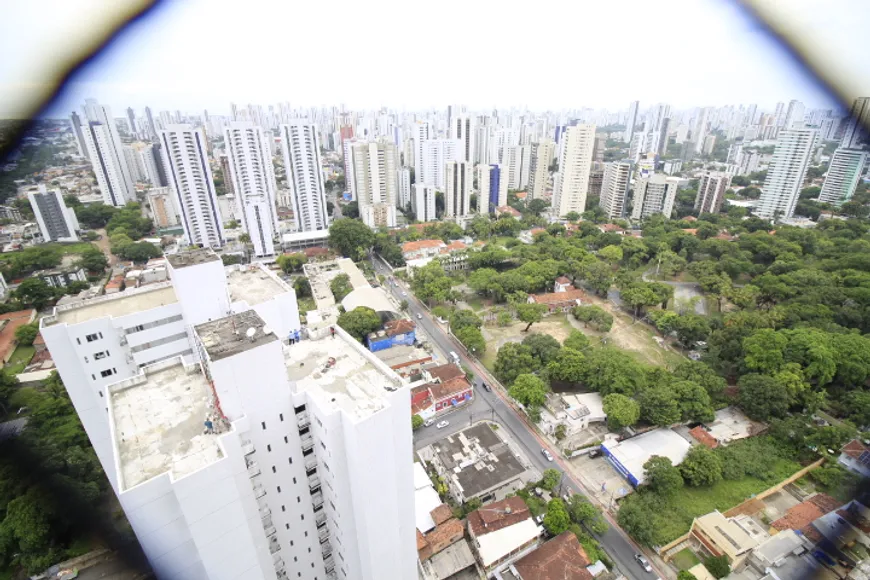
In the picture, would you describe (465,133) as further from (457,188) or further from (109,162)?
(109,162)

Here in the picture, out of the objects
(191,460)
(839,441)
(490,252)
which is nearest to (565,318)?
(490,252)

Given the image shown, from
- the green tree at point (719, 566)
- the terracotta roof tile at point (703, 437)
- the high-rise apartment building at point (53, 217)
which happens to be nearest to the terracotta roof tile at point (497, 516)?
the green tree at point (719, 566)

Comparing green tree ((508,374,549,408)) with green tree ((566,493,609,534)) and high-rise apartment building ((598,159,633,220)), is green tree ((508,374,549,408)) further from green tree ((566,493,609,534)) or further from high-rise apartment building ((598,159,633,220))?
high-rise apartment building ((598,159,633,220))

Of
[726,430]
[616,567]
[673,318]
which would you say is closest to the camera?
[616,567]

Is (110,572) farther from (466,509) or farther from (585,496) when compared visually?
(585,496)

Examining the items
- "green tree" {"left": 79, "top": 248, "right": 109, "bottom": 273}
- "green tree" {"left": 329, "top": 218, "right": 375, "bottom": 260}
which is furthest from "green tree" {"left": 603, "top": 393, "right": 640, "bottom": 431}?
"green tree" {"left": 79, "top": 248, "right": 109, "bottom": 273}

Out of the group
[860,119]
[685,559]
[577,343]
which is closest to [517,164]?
[577,343]
